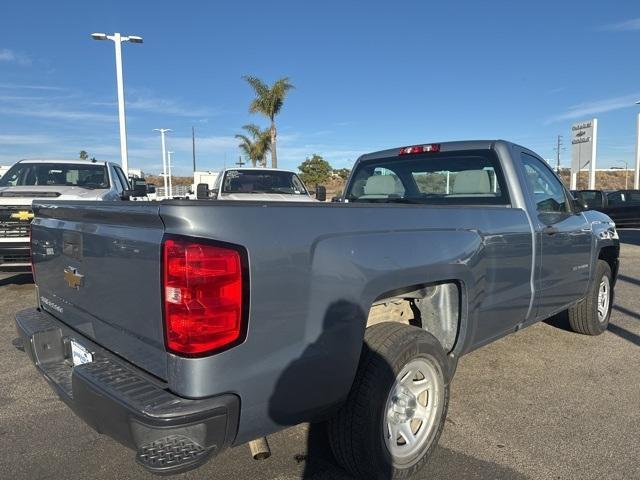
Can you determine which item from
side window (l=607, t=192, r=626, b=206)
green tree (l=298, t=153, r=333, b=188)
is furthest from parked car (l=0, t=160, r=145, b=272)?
green tree (l=298, t=153, r=333, b=188)

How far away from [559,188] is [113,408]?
164 inches

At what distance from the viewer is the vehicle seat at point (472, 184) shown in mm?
4039

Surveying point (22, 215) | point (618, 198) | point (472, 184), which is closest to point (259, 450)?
point (472, 184)

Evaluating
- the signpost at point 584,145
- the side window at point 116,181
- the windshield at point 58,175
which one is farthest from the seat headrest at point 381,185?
the signpost at point 584,145

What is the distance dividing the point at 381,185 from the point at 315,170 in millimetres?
49447

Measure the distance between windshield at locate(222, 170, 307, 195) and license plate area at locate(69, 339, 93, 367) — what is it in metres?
7.75

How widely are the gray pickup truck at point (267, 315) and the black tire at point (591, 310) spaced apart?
1.83 metres

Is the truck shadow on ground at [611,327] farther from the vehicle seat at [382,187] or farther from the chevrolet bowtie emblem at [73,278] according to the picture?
the chevrolet bowtie emblem at [73,278]

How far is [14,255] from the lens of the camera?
699cm

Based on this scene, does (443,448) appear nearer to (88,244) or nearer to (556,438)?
(556,438)

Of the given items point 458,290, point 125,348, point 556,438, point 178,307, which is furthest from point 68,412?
point 556,438

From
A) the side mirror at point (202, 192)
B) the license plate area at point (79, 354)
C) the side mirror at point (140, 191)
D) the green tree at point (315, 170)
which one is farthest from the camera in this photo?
the green tree at point (315, 170)

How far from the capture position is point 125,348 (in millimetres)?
2293

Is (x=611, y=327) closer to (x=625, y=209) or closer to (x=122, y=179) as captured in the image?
(x=122, y=179)
